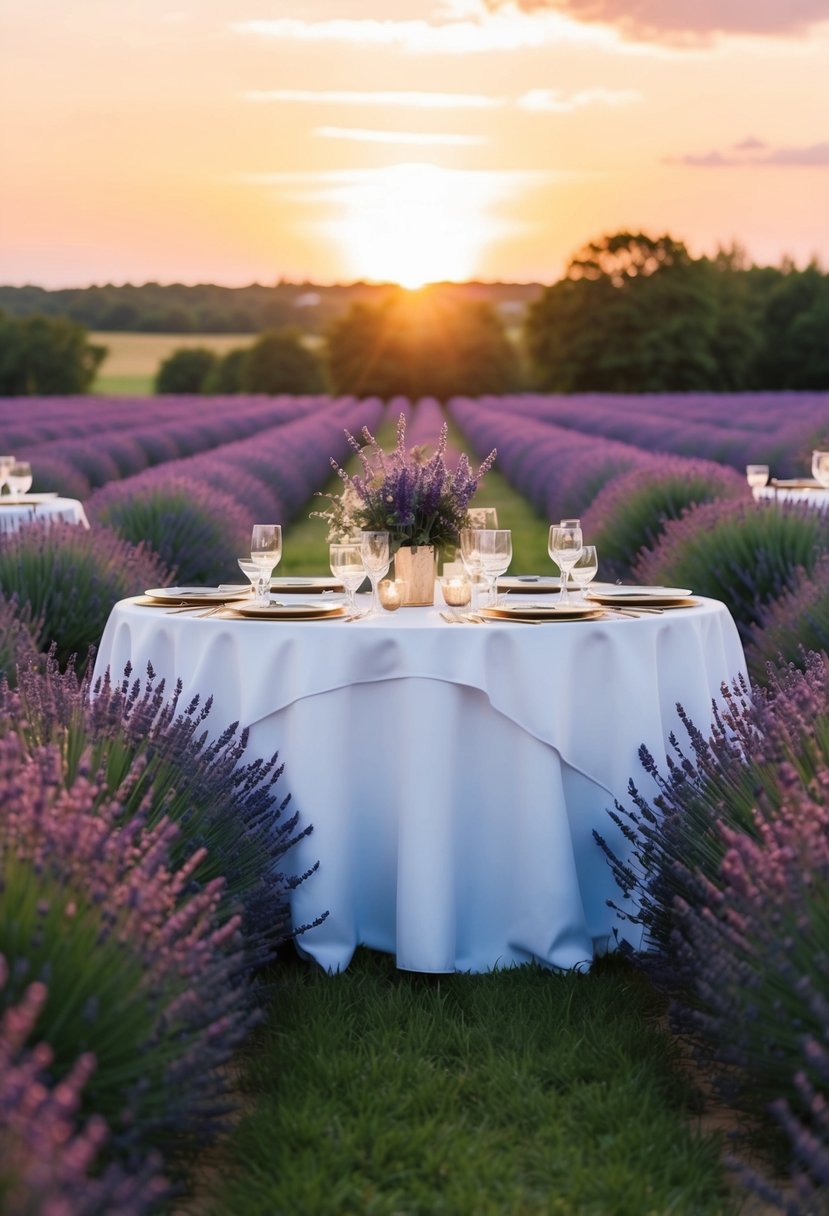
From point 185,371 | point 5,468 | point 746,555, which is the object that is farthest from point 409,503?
point 185,371

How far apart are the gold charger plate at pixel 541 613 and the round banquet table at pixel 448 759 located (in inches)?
3.0

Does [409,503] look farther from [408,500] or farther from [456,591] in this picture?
[456,591]

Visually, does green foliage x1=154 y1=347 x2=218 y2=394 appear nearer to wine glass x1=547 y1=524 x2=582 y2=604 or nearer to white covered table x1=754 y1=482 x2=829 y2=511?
white covered table x1=754 y1=482 x2=829 y2=511

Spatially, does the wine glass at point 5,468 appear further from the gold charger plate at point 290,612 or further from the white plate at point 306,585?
the gold charger plate at point 290,612

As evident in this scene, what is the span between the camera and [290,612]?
400 centimetres

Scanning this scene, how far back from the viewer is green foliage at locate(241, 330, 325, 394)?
3962 inches

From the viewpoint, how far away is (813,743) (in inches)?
123

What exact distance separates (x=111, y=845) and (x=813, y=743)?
1426 mm

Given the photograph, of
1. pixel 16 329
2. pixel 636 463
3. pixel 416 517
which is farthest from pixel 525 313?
pixel 416 517

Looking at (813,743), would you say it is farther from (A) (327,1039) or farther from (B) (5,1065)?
(B) (5,1065)

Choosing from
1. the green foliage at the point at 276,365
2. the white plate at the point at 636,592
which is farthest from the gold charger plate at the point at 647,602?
the green foliage at the point at 276,365

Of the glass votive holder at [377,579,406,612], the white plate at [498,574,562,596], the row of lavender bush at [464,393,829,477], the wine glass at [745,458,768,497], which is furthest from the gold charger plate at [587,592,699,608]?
the row of lavender bush at [464,393,829,477]

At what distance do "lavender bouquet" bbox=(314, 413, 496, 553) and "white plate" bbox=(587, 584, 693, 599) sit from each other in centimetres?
51

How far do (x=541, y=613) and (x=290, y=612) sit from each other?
645 millimetres
